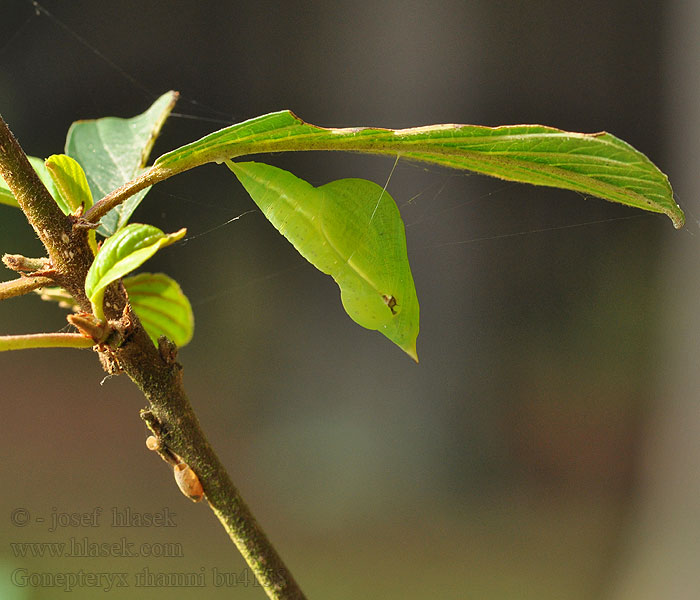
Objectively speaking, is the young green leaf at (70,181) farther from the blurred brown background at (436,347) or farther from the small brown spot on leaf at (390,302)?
the blurred brown background at (436,347)

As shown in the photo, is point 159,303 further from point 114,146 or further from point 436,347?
point 436,347

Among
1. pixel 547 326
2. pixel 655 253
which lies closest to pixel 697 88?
pixel 655 253

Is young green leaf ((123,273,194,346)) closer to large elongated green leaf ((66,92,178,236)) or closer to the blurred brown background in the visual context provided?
large elongated green leaf ((66,92,178,236))

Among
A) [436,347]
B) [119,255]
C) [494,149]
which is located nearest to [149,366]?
[119,255]

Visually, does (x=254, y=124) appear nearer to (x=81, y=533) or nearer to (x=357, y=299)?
(x=357, y=299)

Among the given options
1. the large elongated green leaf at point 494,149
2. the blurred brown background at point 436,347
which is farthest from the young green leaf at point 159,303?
the blurred brown background at point 436,347
